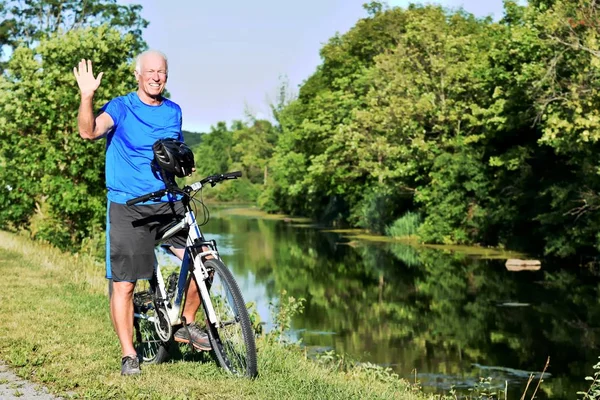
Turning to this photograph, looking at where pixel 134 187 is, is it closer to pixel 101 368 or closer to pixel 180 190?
pixel 180 190

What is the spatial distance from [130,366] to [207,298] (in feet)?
2.26

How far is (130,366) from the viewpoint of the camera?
5.10 metres

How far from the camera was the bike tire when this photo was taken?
557 centimetres

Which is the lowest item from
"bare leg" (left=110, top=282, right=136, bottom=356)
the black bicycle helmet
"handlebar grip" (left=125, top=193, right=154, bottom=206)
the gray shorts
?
"bare leg" (left=110, top=282, right=136, bottom=356)

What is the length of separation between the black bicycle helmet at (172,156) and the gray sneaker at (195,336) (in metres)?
1.07

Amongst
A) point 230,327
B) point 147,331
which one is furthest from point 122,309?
point 230,327

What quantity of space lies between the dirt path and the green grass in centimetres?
6

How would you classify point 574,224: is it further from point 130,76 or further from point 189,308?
point 189,308

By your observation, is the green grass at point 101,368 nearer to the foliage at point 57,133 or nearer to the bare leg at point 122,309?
the bare leg at point 122,309

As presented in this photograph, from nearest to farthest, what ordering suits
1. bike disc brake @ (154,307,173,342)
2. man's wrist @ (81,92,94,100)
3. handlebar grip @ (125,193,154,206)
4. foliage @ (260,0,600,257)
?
man's wrist @ (81,92,94,100), handlebar grip @ (125,193,154,206), bike disc brake @ (154,307,173,342), foliage @ (260,0,600,257)

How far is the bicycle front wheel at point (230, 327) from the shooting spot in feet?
15.6

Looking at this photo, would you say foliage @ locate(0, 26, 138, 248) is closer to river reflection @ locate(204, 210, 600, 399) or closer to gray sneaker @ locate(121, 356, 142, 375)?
river reflection @ locate(204, 210, 600, 399)

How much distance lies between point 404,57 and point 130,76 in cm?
2000

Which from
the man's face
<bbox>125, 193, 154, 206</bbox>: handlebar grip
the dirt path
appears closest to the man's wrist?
the man's face
